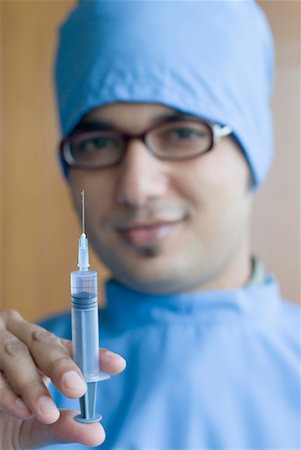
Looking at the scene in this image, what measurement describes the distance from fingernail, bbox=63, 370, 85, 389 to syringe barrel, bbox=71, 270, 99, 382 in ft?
0.05

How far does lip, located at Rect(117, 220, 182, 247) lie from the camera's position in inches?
23.7

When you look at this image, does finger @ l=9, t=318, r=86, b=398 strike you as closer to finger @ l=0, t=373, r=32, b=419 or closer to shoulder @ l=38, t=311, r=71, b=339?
finger @ l=0, t=373, r=32, b=419

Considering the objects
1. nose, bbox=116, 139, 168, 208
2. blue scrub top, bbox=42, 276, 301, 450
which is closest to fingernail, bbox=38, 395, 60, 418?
blue scrub top, bbox=42, 276, 301, 450

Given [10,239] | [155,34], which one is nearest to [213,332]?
[155,34]

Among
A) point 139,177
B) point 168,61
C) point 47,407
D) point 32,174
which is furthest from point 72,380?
point 32,174

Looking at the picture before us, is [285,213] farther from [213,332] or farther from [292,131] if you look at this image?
[213,332]

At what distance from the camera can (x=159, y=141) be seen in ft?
1.96

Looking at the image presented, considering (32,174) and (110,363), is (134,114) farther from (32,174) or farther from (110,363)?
(32,174)

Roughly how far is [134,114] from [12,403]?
1.13 feet

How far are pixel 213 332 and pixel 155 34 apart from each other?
0.34 metres

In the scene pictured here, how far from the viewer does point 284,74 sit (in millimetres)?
903

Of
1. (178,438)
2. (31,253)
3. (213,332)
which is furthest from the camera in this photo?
(31,253)

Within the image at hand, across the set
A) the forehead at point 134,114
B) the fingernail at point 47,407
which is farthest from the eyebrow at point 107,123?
the fingernail at point 47,407

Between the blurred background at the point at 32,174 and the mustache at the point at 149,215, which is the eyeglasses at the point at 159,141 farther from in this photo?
the blurred background at the point at 32,174
